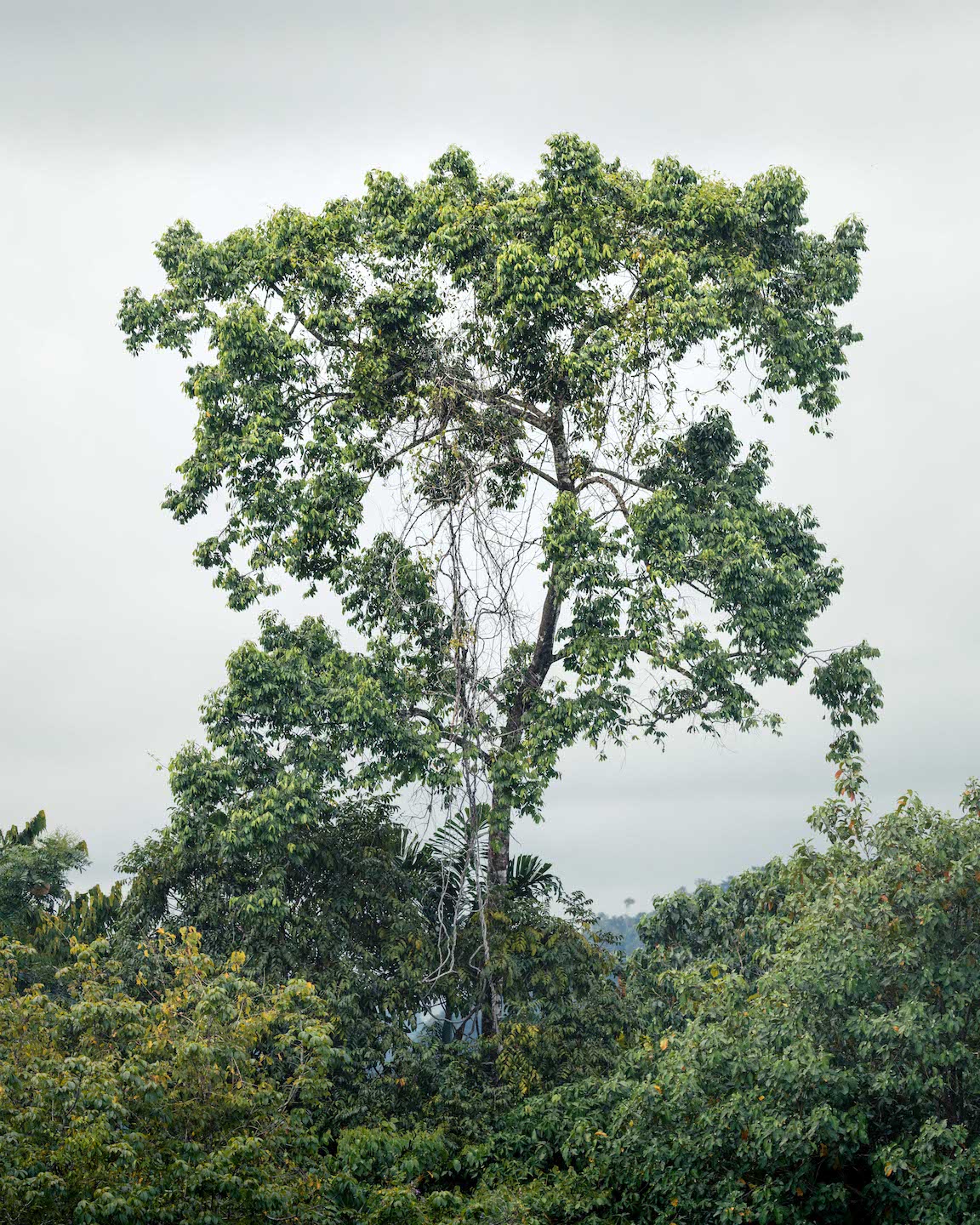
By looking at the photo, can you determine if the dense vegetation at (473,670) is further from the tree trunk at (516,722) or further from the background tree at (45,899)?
the background tree at (45,899)

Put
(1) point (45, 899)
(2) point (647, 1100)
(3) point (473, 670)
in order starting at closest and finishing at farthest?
(2) point (647, 1100) < (3) point (473, 670) < (1) point (45, 899)

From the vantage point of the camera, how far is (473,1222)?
10.8 m

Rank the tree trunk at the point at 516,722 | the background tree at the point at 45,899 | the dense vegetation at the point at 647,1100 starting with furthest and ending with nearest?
the background tree at the point at 45,899, the tree trunk at the point at 516,722, the dense vegetation at the point at 647,1100

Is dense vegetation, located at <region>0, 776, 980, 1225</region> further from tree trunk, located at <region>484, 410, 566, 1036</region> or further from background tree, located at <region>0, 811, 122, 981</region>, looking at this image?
background tree, located at <region>0, 811, 122, 981</region>

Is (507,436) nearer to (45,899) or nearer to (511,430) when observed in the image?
(511,430)

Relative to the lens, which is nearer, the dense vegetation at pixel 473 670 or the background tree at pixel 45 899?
the dense vegetation at pixel 473 670

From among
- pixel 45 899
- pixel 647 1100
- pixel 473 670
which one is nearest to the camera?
pixel 647 1100

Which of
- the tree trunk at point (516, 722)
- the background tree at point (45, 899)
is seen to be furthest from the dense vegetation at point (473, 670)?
the background tree at point (45, 899)

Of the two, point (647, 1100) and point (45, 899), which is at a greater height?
point (45, 899)

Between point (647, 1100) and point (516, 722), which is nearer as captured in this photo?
point (647, 1100)

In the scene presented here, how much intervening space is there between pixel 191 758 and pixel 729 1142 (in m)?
6.80

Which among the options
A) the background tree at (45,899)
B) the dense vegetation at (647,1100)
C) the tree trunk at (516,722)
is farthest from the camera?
the background tree at (45,899)

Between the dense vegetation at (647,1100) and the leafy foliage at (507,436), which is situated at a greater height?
the leafy foliage at (507,436)

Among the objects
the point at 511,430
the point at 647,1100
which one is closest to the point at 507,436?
the point at 511,430
